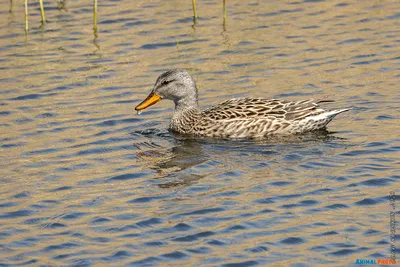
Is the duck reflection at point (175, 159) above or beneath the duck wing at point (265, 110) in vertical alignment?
beneath

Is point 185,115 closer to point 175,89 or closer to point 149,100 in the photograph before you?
point 175,89

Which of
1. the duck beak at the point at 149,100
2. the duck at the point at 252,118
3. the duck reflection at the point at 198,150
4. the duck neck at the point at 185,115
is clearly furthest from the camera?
the duck beak at the point at 149,100

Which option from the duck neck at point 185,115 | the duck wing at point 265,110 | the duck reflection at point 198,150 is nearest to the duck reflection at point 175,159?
the duck reflection at point 198,150

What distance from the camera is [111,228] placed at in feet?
31.0

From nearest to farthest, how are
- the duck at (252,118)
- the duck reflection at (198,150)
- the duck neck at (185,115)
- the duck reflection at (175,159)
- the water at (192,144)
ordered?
the water at (192,144), the duck reflection at (175,159), the duck reflection at (198,150), the duck at (252,118), the duck neck at (185,115)

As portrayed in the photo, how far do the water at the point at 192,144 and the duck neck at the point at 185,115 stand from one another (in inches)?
7.0

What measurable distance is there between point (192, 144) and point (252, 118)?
84 cm

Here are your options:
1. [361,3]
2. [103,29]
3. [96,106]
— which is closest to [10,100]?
[96,106]

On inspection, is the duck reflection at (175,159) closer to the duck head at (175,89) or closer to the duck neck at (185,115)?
the duck neck at (185,115)

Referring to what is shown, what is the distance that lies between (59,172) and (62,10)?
830 centimetres

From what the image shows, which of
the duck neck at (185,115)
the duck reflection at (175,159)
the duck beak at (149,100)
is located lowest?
the duck reflection at (175,159)

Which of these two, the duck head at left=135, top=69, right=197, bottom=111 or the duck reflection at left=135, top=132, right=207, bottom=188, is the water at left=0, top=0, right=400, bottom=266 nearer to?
the duck reflection at left=135, top=132, right=207, bottom=188

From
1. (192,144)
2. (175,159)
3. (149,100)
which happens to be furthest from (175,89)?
(175,159)

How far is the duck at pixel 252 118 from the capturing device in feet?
40.5
